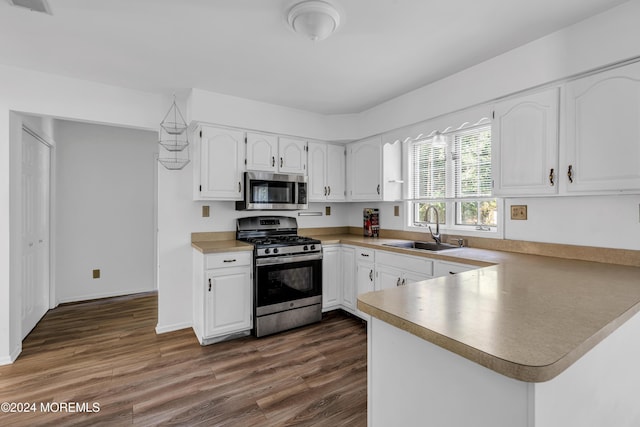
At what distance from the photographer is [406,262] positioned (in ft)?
9.14

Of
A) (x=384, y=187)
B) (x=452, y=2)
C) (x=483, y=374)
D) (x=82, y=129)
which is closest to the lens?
(x=483, y=374)

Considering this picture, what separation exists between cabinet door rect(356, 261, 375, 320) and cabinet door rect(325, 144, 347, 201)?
3.21ft

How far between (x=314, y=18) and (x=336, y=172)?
7.49 ft

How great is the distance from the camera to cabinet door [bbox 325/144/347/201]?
3908mm

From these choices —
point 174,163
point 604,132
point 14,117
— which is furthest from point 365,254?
point 14,117

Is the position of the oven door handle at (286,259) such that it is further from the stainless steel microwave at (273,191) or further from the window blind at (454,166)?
the window blind at (454,166)

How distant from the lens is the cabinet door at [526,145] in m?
2.10

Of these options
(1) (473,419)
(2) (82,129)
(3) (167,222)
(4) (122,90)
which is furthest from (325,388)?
(2) (82,129)

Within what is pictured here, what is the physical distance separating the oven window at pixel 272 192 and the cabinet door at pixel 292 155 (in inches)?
7.0

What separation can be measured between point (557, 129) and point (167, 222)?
336cm

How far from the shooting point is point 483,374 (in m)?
0.87

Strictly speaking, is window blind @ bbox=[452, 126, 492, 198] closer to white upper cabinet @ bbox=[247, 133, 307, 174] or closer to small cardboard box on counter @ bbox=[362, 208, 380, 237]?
small cardboard box on counter @ bbox=[362, 208, 380, 237]

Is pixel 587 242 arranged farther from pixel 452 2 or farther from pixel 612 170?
pixel 452 2

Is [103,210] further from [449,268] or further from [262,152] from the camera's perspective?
[449,268]
